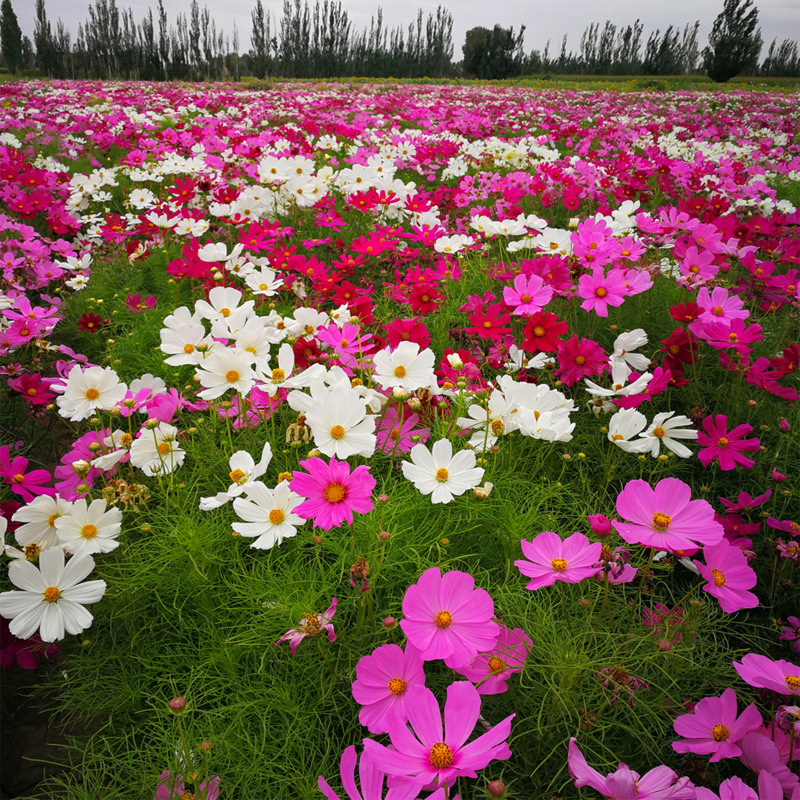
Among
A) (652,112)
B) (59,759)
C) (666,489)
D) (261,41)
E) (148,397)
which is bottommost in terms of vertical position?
(59,759)

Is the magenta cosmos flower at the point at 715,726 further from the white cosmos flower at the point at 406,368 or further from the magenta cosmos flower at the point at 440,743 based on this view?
the white cosmos flower at the point at 406,368

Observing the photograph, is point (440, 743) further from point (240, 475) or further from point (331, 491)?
point (240, 475)

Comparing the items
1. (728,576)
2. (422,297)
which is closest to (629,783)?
(728,576)

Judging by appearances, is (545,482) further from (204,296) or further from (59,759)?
(204,296)

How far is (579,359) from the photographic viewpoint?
156 cm

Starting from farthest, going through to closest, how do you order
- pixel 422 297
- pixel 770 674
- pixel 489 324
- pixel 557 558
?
pixel 422 297, pixel 489 324, pixel 557 558, pixel 770 674

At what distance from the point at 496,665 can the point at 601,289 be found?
4.22ft

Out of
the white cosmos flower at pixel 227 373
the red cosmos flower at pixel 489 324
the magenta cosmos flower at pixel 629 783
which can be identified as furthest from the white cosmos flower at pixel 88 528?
the red cosmos flower at pixel 489 324

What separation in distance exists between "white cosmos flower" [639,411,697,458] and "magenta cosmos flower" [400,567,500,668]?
0.66m

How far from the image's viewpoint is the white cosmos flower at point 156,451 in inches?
49.8

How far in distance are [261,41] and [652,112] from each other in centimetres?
3979

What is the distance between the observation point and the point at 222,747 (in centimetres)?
99

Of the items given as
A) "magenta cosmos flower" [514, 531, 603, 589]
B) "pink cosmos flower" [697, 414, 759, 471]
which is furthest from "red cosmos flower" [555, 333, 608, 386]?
"magenta cosmos flower" [514, 531, 603, 589]

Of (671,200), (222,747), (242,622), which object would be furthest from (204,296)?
(671,200)
